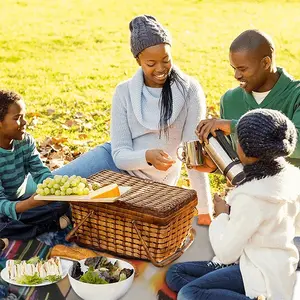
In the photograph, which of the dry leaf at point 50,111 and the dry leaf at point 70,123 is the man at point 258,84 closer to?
the dry leaf at point 70,123

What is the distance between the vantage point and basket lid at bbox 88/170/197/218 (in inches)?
125

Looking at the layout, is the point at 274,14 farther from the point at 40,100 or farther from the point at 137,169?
the point at 137,169

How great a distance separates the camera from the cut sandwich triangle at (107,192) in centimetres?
322

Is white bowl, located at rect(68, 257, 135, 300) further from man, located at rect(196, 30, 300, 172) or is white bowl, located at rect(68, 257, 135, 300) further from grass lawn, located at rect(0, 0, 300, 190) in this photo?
grass lawn, located at rect(0, 0, 300, 190)

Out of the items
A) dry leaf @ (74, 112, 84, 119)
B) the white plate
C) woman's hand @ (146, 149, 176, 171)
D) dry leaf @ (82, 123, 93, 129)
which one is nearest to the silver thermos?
woman's hand @ (146, 149, 176, 171)

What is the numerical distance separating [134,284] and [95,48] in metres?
6.21

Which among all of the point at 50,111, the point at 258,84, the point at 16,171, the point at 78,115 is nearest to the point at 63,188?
the point at 16,171

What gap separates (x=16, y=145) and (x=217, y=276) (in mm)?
1441

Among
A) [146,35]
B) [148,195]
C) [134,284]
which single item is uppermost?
[146,35]

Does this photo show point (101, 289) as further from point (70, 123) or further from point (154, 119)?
point (70, 123)

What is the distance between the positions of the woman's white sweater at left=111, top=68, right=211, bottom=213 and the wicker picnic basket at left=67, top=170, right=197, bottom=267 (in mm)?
353

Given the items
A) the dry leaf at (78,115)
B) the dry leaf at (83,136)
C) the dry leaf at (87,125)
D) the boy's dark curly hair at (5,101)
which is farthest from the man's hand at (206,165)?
the dry leaf at (78,115)

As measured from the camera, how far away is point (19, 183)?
3.69 meters

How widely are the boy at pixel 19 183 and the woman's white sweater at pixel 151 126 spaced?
0.46m
